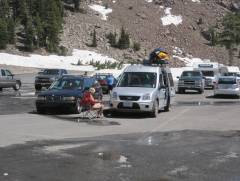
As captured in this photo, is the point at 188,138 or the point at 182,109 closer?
the point at 188,138

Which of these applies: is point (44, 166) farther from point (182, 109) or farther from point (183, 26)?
point (183, 26)

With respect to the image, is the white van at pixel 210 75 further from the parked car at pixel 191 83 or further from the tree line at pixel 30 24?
the tree line at pixel 30 24

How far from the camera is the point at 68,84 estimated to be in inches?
939

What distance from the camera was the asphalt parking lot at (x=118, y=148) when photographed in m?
10.0

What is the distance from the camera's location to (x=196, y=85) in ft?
140

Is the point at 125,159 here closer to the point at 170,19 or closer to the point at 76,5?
the point at 76,5

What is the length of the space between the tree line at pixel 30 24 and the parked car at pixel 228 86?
45.1 metres

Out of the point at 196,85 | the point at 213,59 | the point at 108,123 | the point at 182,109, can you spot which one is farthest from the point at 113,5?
the point at 108,123

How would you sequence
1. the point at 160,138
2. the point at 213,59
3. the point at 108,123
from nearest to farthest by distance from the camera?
the point at 160,138, the point at 108,123, the point at 213,59

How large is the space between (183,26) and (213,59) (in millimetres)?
9892

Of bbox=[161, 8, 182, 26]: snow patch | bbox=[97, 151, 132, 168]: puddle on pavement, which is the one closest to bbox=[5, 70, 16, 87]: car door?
bbox=[97, 151, 132, 168]: puddle on pavement

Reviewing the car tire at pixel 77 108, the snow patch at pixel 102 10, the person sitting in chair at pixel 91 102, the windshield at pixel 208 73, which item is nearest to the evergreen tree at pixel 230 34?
the snow patch at pixel 102 10

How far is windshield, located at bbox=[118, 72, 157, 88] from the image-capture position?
2297 cm

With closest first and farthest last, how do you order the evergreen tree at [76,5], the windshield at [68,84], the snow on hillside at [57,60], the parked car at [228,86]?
the windshield at [68,84], the parked car at [228,86], the snow on hillside at [57,60], the evergreen tree at [76,5]
